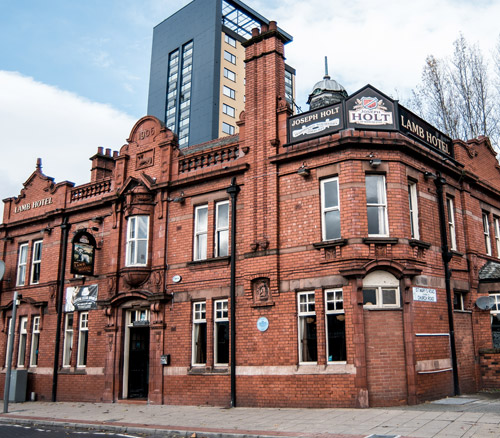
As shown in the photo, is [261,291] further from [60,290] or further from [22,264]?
[22,264]

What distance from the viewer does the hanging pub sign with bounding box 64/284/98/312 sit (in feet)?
64.7

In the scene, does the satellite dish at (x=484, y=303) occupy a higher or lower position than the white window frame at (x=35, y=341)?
higher

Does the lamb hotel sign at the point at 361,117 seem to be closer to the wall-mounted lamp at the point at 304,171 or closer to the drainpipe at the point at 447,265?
the wall-mounted lamp at the point at 304,171

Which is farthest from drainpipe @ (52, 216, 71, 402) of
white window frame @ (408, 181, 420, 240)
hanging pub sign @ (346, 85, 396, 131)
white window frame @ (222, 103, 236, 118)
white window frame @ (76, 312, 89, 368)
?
white window frame @ (222, 103, 236, 118)

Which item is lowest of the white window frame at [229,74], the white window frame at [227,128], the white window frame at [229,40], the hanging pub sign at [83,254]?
the hanging pub sign at [83,254]

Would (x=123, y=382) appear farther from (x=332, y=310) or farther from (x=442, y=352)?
(x=442, y=352)

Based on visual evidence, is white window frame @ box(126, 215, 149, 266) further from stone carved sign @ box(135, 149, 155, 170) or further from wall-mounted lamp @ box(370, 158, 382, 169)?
wall-mounted lamp @ box(370, 158, 382, 169)

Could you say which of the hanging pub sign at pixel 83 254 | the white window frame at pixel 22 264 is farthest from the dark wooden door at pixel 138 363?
the white window frame at pixel 22 264

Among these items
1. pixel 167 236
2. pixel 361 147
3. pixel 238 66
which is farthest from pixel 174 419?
pixel 238 66

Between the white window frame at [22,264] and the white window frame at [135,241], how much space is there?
7.10 m

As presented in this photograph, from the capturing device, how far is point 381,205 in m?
14.5

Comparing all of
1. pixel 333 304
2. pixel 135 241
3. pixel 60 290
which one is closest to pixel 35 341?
pixel 60 290

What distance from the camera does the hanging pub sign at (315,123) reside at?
15.2 metres

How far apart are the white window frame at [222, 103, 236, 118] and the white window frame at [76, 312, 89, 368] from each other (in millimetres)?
42300
